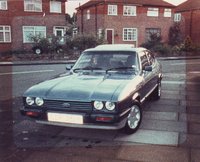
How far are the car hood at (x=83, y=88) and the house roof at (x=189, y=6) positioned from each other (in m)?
38.8

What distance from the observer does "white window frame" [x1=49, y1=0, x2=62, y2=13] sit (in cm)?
3161

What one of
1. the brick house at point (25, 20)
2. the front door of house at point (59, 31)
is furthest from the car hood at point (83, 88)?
the front door of house at point (59, 31)

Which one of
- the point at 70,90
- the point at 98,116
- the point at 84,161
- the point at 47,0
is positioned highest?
the point at 47,0

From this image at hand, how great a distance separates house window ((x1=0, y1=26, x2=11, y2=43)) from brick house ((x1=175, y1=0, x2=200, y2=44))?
83.4ft

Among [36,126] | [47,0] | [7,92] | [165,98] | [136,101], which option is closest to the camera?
[136,101]

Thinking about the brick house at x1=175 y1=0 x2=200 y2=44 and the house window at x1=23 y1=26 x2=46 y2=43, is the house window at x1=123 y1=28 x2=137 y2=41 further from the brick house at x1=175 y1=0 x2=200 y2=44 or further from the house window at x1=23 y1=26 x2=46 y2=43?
the house window at x1=23 y1=26 x2=46 y2=43

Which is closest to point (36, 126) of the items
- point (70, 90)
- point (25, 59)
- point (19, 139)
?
point (19, 139)

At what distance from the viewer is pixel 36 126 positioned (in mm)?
5656

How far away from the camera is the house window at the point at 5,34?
2914cm

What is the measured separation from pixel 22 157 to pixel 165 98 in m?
5.23

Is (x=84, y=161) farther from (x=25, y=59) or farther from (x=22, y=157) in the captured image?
(x=25, y=59)

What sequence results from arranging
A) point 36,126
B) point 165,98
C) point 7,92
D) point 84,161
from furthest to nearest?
point 7,92
point 165,98
point 36,126
point 84,161

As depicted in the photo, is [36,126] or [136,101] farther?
[36,126]

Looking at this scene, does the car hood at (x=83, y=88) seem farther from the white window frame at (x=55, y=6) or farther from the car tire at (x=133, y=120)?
the white window frame at (x=55, y=6)
